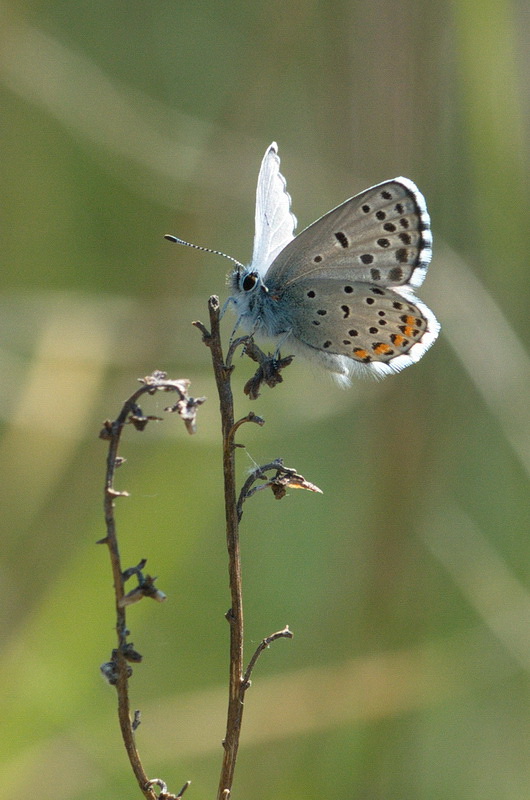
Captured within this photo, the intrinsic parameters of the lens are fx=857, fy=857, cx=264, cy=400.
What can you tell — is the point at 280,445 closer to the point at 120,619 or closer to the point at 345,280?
the point at 345,280

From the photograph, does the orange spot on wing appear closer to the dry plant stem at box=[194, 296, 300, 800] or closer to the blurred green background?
the blurred green background

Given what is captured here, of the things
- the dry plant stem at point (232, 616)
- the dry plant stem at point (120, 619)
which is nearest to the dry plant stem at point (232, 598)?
the dry plant stem at point (232, 616)

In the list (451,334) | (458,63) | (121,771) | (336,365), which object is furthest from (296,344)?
(121,771)

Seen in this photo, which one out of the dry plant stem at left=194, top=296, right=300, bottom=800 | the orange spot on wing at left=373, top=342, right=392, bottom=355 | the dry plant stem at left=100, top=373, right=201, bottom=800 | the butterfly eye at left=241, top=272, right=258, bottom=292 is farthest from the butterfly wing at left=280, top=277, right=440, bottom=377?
the dry plant stem at left=100, top=373, right=201, bottom=800

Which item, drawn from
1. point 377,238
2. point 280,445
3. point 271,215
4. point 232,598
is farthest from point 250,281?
point 232,598

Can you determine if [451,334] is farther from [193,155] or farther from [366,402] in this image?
[193,155]

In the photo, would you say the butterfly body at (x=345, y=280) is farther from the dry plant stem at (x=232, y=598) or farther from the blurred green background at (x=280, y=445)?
the dry plant stem at (x=232, y=598)
